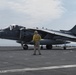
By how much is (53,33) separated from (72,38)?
2686mm

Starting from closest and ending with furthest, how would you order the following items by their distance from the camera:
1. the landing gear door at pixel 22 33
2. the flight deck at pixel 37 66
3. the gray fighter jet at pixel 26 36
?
the flight deck at pixel 37 66 < the gray fighter jet at pixel 26 36 < the landing gear door at pixel 22 33

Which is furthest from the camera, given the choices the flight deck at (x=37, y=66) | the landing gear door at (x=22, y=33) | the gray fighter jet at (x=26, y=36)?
the landing gear door at (x=22, y=33)

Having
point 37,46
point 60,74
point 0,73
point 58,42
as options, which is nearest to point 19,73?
point 0,73

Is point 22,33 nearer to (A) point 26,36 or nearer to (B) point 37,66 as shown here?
(A) point 26,36

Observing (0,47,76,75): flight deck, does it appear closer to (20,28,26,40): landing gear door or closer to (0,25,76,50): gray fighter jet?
(0,25,76,50): gray fighter jet

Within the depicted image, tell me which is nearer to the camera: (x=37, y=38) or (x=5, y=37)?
(x=37, y=38)

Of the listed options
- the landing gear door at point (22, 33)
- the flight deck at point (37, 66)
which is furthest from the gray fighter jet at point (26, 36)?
the flight deck at point (37, 66)

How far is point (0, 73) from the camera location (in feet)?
28.7

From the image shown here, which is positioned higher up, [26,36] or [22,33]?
[22,33]

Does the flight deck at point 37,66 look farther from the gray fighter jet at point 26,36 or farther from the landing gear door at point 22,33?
the landing gear door at point 22,33

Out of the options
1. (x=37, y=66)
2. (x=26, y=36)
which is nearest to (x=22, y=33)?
(x=26, y=36)

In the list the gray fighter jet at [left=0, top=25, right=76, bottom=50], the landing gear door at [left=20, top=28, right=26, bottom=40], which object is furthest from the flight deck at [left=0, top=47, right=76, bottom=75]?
the landing gear door at [left=20, top=28, right=26, bottom=40]

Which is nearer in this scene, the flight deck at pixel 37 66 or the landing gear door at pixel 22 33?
the flight deck at pixel 37 66

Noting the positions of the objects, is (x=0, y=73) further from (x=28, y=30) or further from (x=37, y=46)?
(x=28, y=30)
